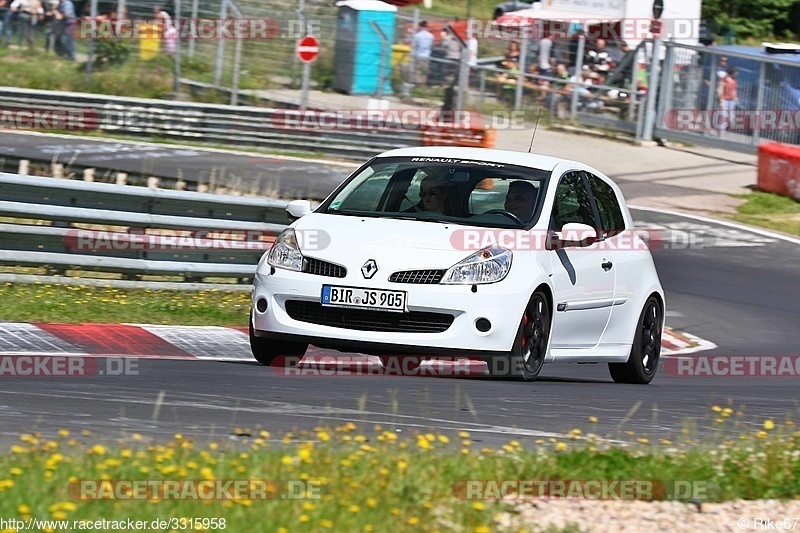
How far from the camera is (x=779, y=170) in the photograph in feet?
79.3

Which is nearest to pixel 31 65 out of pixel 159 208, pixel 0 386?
pixel 159 208

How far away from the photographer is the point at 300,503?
15.4 ft

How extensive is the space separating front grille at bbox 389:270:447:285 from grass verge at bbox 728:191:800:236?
47.3ft

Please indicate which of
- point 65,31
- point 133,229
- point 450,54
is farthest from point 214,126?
point 133,229

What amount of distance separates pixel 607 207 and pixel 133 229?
4468 mm

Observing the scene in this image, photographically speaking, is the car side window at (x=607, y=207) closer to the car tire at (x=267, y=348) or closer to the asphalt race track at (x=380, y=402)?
the asphalt race track at (x=380, y=402)

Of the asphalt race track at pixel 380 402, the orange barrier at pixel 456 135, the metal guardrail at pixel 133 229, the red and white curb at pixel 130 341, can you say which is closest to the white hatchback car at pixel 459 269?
the asphalt race track at pixel 380 402

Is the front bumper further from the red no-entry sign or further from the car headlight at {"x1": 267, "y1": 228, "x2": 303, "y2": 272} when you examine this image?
the red no-entry sign

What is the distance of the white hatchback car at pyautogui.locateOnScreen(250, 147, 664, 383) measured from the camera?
8094mm

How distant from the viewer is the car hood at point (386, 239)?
8148 millimetres

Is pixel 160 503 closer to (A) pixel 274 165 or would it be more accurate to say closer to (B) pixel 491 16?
(A) pixel 274 165

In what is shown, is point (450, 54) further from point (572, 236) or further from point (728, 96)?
point (572, 236)

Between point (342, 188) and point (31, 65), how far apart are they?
67.5 ft

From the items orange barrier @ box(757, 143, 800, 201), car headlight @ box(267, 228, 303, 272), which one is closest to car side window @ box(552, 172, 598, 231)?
car headlight @ box(267, 228, 303, 272)
